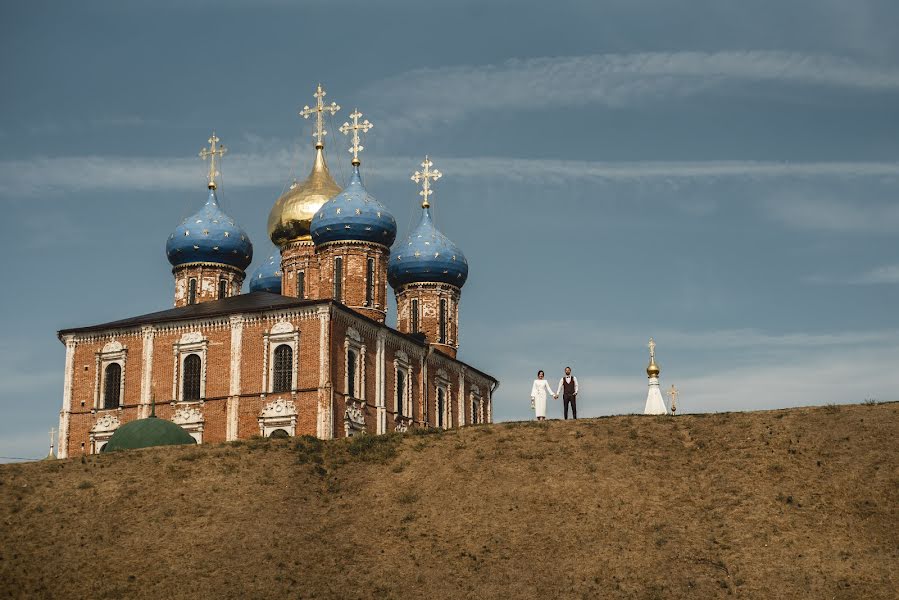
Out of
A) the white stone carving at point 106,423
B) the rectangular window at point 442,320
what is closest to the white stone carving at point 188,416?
the white stone carving at point 106,423

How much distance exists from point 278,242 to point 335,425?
42.3ft

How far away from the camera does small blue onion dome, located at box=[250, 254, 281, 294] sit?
5159cm

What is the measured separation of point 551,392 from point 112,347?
16331 mm

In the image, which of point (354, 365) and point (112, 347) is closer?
point (354, 365)

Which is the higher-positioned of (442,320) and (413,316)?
(413,316)

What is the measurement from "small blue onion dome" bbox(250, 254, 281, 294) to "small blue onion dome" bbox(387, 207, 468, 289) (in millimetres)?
5377

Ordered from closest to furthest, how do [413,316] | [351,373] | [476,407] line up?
[351,373], [413,316], [476,407]

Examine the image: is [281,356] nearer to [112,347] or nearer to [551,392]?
[112,347]

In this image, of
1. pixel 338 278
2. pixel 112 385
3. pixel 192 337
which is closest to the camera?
pixel 192 337

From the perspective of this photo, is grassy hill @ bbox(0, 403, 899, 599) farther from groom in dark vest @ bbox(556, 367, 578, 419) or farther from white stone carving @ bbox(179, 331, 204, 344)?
white stone carving @ bbox(179, 331, 204, 344)

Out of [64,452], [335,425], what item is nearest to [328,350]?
[335,425]

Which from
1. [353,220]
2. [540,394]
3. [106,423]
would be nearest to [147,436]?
[106,423]

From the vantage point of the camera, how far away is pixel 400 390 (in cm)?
4272

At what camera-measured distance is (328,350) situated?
37.9 m
